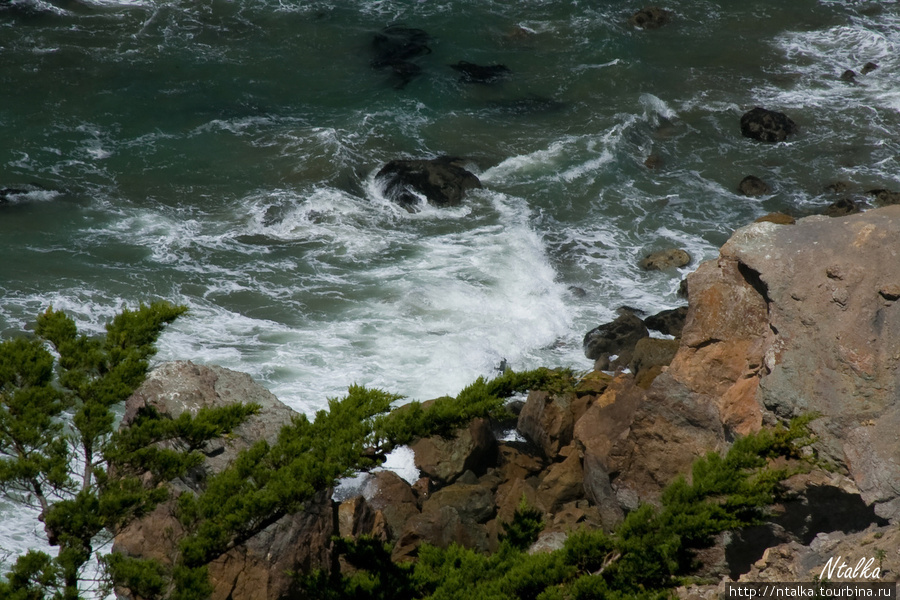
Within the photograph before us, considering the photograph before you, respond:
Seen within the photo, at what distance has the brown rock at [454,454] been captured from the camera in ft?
51.5

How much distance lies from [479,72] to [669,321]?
16226mm

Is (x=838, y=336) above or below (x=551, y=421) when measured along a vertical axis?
above

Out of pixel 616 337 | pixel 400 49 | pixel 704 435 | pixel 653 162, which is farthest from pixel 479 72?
pixel 704 435

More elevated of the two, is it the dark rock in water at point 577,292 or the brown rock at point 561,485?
the brown rock at point 561,485

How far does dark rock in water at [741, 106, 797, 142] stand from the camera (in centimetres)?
2916

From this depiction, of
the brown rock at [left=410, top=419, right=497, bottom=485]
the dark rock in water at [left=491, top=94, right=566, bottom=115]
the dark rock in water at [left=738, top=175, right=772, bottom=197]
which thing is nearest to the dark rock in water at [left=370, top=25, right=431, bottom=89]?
the dark rock in water at [left=491, top=94, right=566, bottom=115]

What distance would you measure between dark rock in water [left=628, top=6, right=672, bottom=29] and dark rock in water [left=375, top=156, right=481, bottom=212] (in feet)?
48.1

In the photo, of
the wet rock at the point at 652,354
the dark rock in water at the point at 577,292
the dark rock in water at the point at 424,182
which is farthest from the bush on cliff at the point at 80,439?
the dark rock in water at the point at 424,182

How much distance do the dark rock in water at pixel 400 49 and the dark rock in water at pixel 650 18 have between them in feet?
29.2

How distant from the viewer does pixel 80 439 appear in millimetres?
10188

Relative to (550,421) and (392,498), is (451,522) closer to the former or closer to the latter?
(392,498)

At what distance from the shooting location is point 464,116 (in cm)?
3034

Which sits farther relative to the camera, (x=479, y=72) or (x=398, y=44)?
(x=398, y=44)

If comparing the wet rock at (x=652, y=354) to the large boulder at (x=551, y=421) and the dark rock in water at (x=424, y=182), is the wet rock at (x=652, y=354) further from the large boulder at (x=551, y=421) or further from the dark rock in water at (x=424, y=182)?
the dark rock in water at (x=424, y=182)
